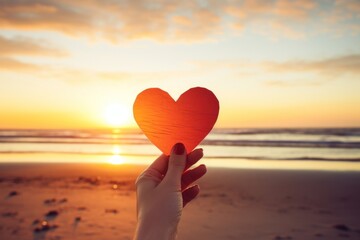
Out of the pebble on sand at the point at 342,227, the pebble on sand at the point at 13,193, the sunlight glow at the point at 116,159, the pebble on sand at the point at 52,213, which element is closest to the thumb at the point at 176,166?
the pebble on sand at the point at 342,227

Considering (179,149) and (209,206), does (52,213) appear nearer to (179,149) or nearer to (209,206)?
(209,206)

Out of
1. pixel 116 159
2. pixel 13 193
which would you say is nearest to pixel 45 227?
pixel 13 193

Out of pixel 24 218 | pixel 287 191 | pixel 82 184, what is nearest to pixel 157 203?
pixel 24 218

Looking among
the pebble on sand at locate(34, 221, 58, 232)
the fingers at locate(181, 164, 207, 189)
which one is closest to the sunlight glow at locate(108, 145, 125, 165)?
the pebble on sand at locate(34, 221, 58, 232)

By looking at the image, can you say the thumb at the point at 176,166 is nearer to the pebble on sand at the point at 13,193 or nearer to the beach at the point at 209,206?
the beach at the point at 209,206

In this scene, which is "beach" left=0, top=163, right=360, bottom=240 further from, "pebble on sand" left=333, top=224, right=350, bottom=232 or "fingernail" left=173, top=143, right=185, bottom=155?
"fingernail" left=173, top=143, right=185, bottom=155
